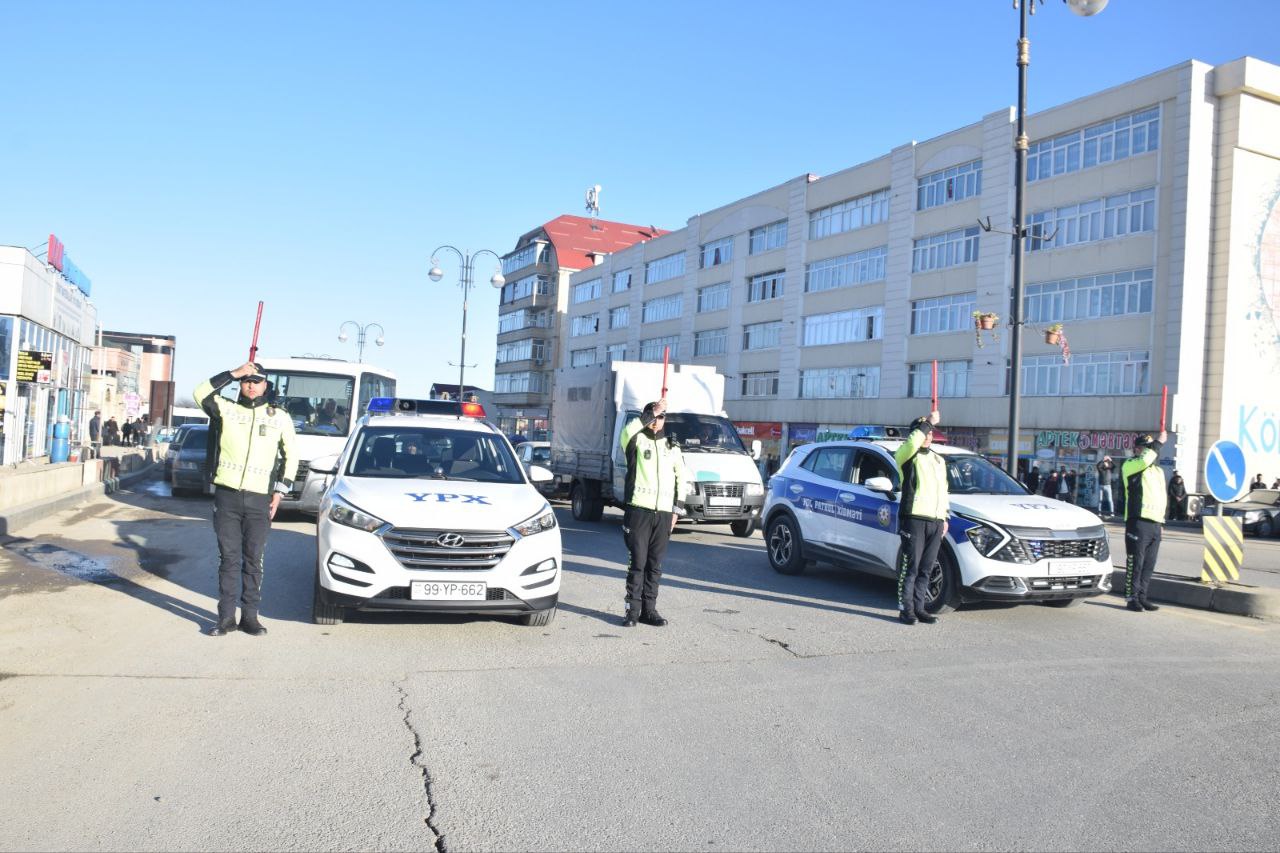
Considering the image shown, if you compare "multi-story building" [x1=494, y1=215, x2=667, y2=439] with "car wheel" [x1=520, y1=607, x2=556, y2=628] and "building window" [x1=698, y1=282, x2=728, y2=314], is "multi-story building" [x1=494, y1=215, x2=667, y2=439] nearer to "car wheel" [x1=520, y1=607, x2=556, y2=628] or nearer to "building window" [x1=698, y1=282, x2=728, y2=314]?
"building window" [x1=698, y1=282, x2=728, y2=314]

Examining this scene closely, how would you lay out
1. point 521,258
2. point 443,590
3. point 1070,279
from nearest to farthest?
point 443,590
point 1070,279
point 521,258

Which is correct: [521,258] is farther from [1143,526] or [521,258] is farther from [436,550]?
[436,550]

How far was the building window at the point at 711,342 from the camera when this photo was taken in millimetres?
56406

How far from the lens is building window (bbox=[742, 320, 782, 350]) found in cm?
5156

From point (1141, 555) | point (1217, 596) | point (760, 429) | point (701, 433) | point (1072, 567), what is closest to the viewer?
point (1072, 567)

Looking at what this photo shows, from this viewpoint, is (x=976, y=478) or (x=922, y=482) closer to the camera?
(x=922, y=482)

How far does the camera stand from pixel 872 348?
44.1 metres

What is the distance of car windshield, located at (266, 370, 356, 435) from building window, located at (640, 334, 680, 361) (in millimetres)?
43940

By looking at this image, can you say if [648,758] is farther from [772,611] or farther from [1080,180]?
[1080,180]

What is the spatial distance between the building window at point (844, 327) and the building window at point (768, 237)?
5.07 m

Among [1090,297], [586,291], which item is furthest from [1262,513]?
[586,291]

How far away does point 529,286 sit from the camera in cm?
8431

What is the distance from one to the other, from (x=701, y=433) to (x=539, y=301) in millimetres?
68080

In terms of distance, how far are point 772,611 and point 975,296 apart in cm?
3233
